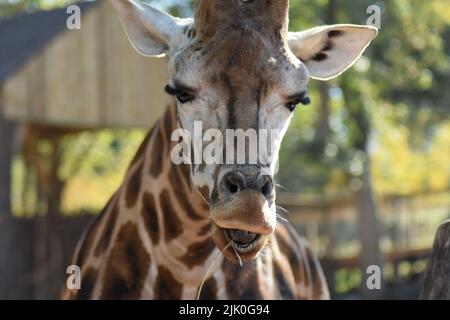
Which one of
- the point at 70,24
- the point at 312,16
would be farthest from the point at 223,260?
A: the point at 312,16

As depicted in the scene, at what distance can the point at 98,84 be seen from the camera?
14.3m

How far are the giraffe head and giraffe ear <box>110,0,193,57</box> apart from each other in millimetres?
230

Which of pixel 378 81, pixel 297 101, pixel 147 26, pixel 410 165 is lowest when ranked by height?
pixel 297 101

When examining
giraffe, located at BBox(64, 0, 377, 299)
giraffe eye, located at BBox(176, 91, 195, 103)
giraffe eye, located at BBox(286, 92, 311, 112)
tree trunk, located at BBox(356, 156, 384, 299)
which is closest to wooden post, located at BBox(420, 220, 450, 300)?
giraffe, located at BBox(64, 0, 377, 299)

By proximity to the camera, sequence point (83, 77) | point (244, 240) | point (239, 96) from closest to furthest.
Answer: point (244, 240)
point (239, 96)
point (83, 77)

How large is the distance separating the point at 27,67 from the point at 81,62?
1.05 m

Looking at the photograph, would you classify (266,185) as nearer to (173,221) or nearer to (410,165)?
(173,221)

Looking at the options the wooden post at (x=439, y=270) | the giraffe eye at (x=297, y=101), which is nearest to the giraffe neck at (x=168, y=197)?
the giraffe eye at (x=297, y=101)

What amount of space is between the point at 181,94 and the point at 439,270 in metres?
1.49

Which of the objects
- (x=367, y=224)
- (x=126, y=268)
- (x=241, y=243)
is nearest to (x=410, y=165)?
(x=367, y=224)

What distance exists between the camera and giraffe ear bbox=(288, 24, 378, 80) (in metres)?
4.59

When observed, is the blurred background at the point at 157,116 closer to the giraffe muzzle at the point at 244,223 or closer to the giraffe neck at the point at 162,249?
the giraffe neck at the point at 162,249

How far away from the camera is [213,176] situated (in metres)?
3.95

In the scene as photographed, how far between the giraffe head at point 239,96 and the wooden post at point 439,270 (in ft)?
2.60
